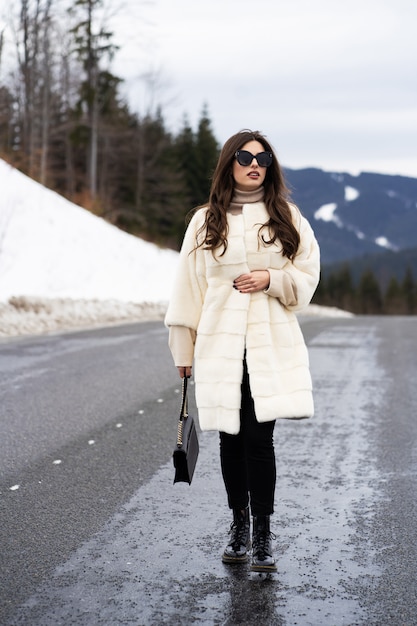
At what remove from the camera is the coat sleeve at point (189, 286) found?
13.8 ft

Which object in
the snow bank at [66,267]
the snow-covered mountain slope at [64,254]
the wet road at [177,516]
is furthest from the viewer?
the snow-covered mountain slope at [64,254]

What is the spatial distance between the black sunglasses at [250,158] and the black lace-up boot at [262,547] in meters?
1.67

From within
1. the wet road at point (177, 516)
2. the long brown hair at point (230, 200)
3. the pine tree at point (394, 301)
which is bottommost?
the pine tree at point (394, 301)

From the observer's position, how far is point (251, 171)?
4.11 meters

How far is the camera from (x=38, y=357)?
12391 mm

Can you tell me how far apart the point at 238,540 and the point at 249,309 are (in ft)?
3.67

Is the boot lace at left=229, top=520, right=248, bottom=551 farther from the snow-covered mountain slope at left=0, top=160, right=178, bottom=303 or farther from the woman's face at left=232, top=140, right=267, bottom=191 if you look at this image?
the snow-covered mountain slope at left=0, top=160, right=178, bottom=303

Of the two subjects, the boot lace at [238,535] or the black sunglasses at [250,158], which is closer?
the black sunglasses at [250,158]

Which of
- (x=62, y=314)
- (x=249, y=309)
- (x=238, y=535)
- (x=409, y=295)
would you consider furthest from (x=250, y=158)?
(x=409, y=295)

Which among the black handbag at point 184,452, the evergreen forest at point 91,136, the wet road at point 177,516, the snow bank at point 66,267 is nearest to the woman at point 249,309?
the black handbag at point 184,452

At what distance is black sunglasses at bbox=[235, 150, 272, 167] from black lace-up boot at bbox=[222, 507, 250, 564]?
1.68 m

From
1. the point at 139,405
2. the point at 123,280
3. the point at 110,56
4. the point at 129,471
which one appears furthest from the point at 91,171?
the point at 129,471

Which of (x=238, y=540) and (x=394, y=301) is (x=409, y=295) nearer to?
(x=394, y=301)

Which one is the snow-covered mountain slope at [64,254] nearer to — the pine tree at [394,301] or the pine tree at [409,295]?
the pine tree at [409,295]
